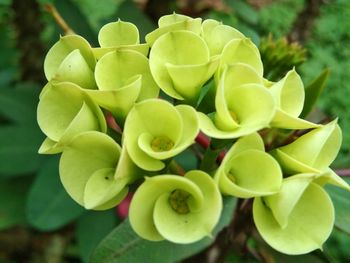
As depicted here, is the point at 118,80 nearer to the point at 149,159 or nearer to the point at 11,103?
the point at 149,159

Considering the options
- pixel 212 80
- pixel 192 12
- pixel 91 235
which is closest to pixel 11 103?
pixel 91 235

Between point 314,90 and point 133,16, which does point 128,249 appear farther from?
point 133,16

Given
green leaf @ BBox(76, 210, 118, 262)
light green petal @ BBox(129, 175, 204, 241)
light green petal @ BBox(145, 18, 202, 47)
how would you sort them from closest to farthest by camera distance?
light green petal @ BBox(129, 175, 204, 241) → light green petal @ BBox(145, 18, 202, 47) → green leaf @ BBox(76, 210, 118, 262)

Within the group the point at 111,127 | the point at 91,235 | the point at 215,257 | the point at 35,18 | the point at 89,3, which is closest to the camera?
the point at 111,127

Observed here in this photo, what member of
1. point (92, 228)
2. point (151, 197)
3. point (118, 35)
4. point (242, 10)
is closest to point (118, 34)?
point (118, 35)

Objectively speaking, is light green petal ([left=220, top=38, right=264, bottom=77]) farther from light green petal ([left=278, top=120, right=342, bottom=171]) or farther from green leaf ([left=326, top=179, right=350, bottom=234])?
green leaf ([left=326, top=179, right=350, bottom=234])

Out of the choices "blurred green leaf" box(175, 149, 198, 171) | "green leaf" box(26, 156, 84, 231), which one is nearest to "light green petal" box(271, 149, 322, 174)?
"blurred green leaf" box(175, 149, 198, 171)
